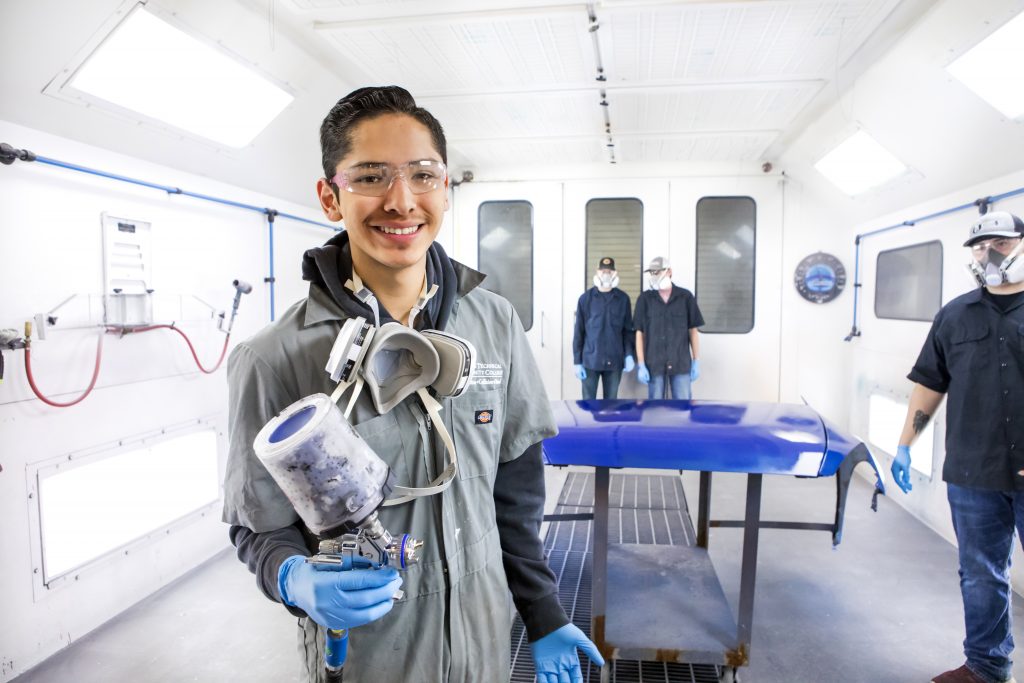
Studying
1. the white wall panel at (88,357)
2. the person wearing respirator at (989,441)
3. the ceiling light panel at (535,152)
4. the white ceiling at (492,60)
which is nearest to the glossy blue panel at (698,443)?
the person wearing respirator at (989,441)

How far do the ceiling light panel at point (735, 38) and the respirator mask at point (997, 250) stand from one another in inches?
51.0

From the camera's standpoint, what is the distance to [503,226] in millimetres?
6770

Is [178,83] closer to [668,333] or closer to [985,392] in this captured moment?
[985,392]

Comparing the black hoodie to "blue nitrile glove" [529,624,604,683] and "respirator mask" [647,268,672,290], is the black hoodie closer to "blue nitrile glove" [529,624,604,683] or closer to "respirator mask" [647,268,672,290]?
"blue nitrile glove" [529,624,604,683]

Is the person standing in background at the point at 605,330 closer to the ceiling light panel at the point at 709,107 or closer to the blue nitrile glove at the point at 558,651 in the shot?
the ceiling light panel at the point at 709,107

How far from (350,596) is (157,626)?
278 cm

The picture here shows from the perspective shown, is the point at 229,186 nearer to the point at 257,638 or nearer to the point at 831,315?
the point at 257,638

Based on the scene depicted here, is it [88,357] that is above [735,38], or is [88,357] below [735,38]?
below

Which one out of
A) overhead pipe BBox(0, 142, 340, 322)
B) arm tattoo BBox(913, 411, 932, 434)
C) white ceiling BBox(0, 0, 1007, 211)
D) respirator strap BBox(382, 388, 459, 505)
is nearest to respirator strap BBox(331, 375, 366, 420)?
respirator strap BBox(382, 388, 459, 505)

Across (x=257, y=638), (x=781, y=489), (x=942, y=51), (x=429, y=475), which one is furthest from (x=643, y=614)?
(x=942, y=51)

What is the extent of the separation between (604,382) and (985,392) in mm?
3823

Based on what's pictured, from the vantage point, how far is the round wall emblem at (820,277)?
6047 mm

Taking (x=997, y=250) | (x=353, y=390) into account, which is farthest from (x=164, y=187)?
(x=997, y=250)

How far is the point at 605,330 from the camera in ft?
19.3
